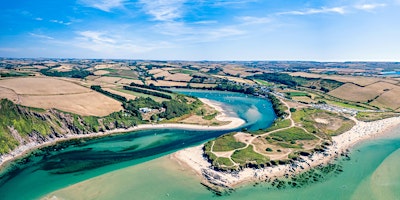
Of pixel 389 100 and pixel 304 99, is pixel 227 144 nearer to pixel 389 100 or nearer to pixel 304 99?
pixel 304 99

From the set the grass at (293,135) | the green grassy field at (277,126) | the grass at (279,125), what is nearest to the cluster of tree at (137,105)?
the green grassy field at (277,126)

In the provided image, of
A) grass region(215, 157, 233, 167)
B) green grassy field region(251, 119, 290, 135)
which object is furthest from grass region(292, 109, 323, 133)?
grass region(215, 157, 233, 167)

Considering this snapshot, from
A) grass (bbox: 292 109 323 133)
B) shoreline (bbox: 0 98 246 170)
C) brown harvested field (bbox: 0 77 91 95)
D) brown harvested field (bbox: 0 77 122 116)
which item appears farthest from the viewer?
brown harvested field (bbox: 0 77 91 95)

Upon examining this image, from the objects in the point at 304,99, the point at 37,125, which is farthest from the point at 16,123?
the point at 304,99

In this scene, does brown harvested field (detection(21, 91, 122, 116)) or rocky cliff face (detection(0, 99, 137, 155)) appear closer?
rocky cliff face (detection(0, 99, 137, 155))

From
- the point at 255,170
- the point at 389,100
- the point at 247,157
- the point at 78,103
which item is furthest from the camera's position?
the point at 389,100

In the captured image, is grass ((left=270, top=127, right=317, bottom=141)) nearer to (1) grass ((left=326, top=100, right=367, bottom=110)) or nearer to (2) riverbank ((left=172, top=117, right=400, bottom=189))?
(2) riverbank ((left=172, top=117, right=400, bottom=189))

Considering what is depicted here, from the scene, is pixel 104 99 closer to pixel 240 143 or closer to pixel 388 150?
pixel 240 143
